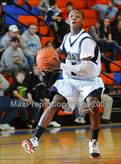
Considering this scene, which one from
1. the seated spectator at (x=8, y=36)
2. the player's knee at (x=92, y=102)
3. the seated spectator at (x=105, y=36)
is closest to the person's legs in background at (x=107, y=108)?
the seated spectator at (x=105, y=36)

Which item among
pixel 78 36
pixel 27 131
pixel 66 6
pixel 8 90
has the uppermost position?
pixel 66 6

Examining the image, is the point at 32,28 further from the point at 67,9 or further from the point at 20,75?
the point at 67,9

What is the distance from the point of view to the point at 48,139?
9398 mm

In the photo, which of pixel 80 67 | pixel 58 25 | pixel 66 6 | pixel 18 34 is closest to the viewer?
pixel 80 67

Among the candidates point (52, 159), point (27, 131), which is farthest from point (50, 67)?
point (27, 131)

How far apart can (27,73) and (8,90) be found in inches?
26.8

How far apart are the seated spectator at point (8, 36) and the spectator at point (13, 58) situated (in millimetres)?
265

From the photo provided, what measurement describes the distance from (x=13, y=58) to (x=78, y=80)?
5390mm

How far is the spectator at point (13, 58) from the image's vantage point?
11964 millimetres

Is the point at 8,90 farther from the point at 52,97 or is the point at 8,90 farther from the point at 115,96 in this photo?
the point at 52,97

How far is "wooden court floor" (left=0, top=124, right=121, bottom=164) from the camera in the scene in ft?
21.3

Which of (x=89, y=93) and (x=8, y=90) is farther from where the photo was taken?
(x=8, y=90)

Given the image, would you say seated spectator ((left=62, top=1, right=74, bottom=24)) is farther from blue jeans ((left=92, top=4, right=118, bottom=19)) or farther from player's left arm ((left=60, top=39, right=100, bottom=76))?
player's left arm ((left=60, top=39, right=100, bottom=76))

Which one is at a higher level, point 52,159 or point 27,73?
point 27,73
